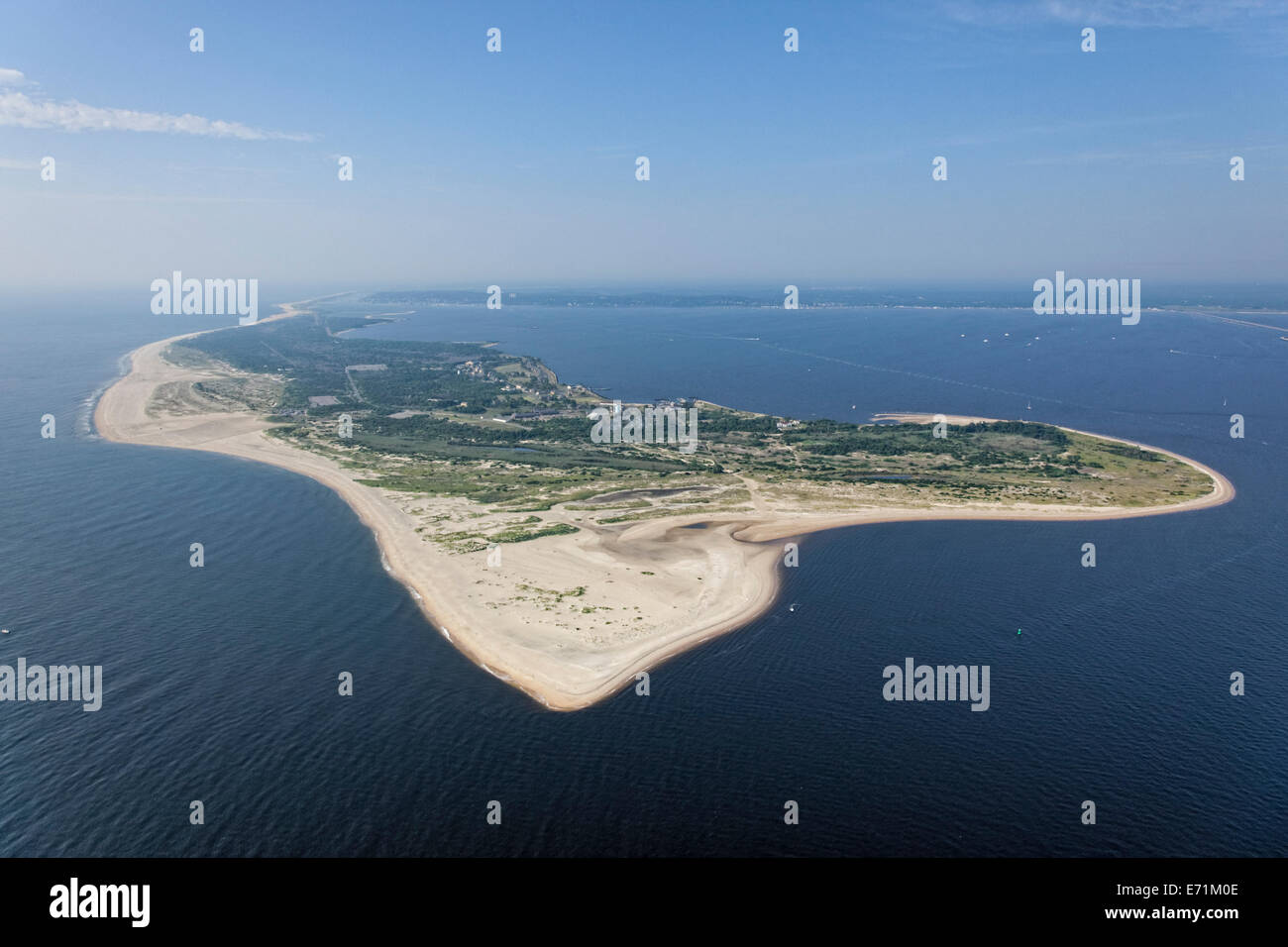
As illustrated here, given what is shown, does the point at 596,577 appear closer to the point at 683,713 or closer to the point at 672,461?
the point at 683,713

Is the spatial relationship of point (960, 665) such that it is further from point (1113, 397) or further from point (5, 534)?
point (1113, 397)

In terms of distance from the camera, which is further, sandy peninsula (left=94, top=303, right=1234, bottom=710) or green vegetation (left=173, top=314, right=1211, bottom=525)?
green vegetation (left=173, top=314, right=1211, bottom=525)

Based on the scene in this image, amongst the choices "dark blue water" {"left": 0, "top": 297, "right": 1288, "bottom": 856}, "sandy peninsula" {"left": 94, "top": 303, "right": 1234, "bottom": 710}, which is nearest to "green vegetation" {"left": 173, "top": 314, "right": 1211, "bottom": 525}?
"sandy peninsula" {"left": 94, "top": 303, "right": 1234, "bottom": 710}

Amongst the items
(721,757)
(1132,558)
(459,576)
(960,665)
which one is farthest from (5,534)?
(1132,558)

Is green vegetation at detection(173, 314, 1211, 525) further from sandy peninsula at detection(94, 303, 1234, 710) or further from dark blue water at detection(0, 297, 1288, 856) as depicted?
dark blue water at detection(0, 297, 1288, 856)

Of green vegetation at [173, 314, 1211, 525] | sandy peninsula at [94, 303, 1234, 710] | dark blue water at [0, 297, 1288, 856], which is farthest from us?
green vegetation at [173, 314, 1211, 525]

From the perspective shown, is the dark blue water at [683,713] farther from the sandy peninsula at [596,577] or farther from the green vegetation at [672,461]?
the green vegetation at [672,461]
